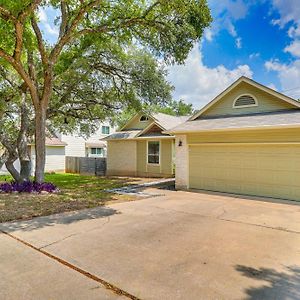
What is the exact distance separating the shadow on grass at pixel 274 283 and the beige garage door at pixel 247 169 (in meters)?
6.28

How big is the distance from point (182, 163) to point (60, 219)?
7.01 metres

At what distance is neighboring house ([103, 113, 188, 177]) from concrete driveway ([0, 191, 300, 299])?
34.0 feet

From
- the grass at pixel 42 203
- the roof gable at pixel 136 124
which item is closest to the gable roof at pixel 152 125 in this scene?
the roof gable at pixel 136 124

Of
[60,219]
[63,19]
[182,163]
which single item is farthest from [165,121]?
[60,219]

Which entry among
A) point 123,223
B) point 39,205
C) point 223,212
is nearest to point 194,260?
point 123,223

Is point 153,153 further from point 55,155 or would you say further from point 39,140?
point 55,155

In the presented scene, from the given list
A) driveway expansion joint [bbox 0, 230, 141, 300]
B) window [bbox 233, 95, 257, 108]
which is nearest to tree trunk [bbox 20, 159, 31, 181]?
driveway expansion joint [bbox 0, 230, 141, 300]

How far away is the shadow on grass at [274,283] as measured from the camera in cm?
340

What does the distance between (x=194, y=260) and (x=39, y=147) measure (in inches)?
395

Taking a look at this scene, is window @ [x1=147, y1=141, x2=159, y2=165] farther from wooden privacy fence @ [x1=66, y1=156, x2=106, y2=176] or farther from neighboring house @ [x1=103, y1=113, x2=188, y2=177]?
wooden privacy fence @ [x1=66, y1=156, x2=106, y2=176]

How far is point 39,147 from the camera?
40.4 feet

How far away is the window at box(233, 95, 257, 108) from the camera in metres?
11.9

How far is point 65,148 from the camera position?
88.9 feet

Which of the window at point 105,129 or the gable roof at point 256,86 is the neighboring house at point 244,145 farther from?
the window at point 105,129
